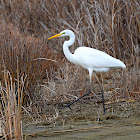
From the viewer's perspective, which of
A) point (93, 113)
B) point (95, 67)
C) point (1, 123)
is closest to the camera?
point (1, 123)

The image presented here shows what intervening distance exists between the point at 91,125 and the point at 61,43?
16.6 ft

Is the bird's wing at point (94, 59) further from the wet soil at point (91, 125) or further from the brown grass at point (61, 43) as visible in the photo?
the wet soil at point (91, 125)

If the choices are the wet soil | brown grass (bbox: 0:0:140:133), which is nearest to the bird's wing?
brown grass (bbox: 0:0:140:133)

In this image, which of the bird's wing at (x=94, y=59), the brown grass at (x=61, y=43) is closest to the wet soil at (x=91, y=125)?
the brown grass at (x=61, y=43)

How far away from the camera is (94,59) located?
5711mm

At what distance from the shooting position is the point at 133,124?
163 inches

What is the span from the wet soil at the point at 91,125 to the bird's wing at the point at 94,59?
0.66 meters

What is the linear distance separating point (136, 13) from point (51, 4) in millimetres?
2693

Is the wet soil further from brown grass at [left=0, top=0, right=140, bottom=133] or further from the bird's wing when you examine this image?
the bird's wing

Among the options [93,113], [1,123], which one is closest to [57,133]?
[1,123]

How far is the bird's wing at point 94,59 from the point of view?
570cm

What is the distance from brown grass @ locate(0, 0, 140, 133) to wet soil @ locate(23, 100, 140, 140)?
1.12ft

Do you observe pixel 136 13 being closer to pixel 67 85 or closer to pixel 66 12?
pixel 66 12

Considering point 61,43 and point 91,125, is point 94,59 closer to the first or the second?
point 91,125
